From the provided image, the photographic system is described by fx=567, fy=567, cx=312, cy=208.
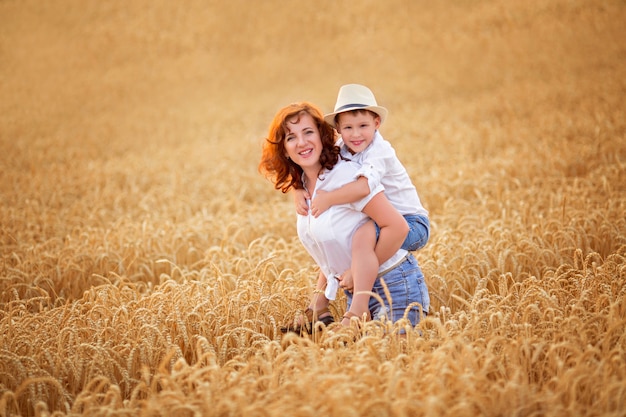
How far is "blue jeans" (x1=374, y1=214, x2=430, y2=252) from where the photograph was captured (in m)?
3.48

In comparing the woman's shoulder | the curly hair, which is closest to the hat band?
the curly hair

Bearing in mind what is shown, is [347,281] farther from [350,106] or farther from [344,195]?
[350,106]

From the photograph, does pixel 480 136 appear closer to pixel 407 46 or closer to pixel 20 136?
pixel 20 136

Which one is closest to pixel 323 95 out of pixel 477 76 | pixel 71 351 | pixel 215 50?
pixel 477 76

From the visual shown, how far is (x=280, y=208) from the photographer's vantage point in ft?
24.4

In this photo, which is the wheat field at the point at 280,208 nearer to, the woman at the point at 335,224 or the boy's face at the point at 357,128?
the woman at the point at 335,224

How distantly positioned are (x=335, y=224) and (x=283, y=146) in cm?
63

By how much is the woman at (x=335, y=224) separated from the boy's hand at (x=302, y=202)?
0.04 meters

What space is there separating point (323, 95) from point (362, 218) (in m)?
18.8

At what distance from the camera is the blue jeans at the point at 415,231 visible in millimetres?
3484

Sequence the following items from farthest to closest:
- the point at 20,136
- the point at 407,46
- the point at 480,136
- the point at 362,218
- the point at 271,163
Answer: the point at 407,46
the point at 20,136
the point at 480,136
the point at 271,163
the point at 362,218

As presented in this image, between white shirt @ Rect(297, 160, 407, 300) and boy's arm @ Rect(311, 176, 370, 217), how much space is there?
6 centimetres

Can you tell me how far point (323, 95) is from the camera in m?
21.6

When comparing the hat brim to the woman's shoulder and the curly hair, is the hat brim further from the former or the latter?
the woman's shoulder
